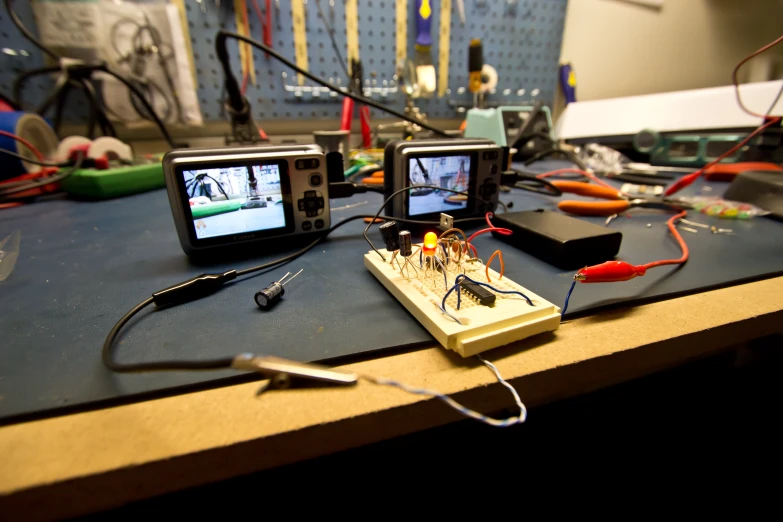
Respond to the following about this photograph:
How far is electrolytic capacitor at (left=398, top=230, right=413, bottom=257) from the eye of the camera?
0.43m

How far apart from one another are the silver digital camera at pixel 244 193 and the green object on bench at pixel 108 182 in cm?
59

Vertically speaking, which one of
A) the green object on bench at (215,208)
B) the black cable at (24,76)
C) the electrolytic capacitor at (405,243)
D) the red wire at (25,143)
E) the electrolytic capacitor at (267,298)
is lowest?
the electrolytic capacitor at (267,298)

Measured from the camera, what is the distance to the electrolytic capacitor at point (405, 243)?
1.41ft

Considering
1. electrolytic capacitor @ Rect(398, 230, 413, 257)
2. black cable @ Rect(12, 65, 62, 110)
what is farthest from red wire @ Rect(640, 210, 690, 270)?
black cable @ Rect(12, 65, 62, 110)

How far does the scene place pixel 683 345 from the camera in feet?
1.18

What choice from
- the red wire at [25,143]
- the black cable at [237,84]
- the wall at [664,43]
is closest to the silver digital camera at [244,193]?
the black cable at [237,84]

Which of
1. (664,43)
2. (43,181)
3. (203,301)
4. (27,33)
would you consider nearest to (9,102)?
(27,33)

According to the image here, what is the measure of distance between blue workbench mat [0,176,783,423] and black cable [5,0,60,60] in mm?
855

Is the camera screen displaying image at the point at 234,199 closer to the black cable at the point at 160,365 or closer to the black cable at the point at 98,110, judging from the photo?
the black cable at the point at 160,365

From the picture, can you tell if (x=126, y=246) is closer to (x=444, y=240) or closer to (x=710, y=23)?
(x=444, y=240)

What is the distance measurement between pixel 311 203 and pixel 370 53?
1.12 meters

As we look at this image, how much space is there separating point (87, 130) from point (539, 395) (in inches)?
63.4

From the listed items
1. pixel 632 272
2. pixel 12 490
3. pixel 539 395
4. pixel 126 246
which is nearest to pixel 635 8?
pixel 632 272

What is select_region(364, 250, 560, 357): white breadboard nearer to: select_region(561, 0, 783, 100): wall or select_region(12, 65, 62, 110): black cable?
select_region(12, 65, 62, 110): black cable
